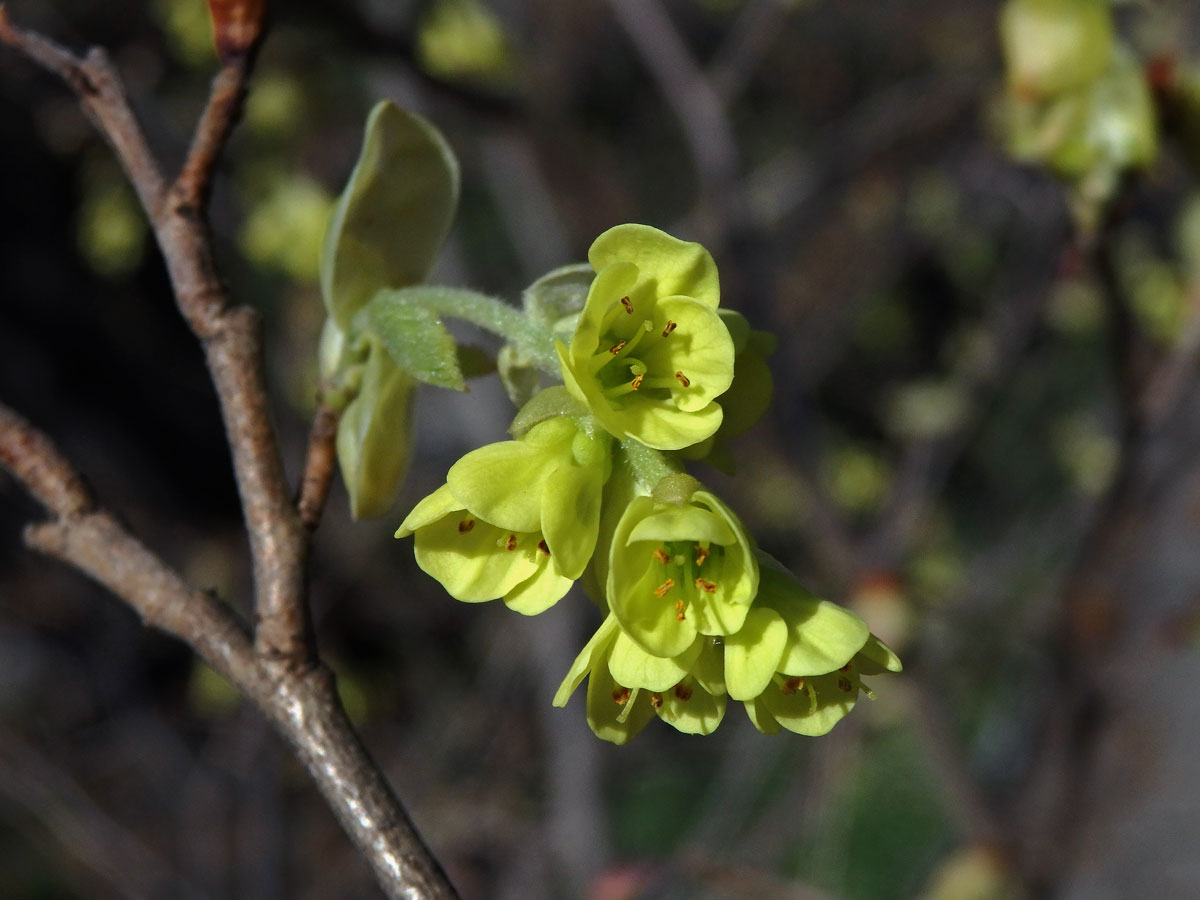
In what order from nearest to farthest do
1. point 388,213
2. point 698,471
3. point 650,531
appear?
point 650,531, point 388,213, point 698,471

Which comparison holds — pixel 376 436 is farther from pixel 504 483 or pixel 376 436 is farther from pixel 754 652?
pixel 754 652

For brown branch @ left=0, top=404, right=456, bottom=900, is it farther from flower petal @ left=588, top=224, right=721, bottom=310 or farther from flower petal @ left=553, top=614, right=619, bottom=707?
flower petal @ left=588, top=224, right=721, bottom=310

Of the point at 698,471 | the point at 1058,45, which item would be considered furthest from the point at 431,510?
the point at 698,471

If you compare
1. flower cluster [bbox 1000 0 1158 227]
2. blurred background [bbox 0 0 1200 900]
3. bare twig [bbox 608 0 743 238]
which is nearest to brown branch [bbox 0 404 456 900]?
blurred background [bbox 0 0 1200 900]

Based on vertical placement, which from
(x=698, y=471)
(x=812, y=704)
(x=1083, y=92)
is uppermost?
(x=1083, y=92)

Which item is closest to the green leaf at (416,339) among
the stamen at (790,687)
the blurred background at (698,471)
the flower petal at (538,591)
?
the flower petal at (538,591)

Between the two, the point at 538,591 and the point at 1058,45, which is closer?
the point at 538,591
